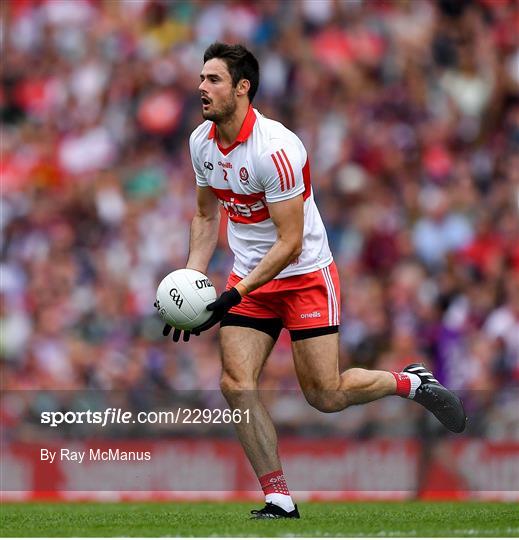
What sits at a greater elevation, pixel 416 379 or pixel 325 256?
pixel 325 256

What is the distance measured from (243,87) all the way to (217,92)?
0.62 feet

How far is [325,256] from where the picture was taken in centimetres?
882

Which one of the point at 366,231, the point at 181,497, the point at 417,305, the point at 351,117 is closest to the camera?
the point at 181,497

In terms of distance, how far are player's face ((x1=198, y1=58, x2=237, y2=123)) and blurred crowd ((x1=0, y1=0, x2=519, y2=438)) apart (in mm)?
4241

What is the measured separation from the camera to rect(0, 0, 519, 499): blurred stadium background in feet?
39.2

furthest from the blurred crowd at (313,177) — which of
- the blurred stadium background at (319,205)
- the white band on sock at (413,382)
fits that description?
the white band on sock at (413,382)

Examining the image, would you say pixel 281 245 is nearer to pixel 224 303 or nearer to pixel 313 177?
pixel 224 303

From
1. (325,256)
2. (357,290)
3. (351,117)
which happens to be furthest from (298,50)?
(325,256)

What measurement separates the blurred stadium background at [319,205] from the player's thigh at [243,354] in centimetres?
349

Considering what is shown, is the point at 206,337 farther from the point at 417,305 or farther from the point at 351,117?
the point at 351,117

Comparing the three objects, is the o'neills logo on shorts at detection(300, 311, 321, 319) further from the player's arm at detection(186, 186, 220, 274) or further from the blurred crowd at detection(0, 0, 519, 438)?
the blurred crowd at detection(0, 0, 519, 438)

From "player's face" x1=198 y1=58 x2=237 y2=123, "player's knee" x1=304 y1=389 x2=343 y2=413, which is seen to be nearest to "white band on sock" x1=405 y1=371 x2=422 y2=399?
"player's knee" x1=304 y1=389 x2=343 y2=413

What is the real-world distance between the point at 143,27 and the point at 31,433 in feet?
24.1

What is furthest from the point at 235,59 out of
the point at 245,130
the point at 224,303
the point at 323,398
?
the point at 323,398
